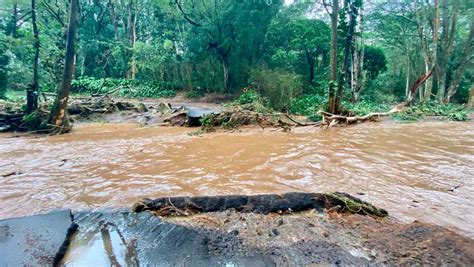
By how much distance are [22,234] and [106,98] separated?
12.3 m

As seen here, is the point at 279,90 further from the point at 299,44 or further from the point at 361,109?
the point at 299,44

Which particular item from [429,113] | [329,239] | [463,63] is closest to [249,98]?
[429,113]

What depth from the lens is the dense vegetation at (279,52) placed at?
14.9 meters

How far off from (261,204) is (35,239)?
2031 mm

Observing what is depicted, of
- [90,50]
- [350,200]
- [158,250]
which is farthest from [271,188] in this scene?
[90,50]

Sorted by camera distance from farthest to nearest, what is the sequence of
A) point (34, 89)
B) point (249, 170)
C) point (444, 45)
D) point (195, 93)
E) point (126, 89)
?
point (126, 89)
point (195, 93)
point (444, 45)
point (34, 89)
point (249, 170)

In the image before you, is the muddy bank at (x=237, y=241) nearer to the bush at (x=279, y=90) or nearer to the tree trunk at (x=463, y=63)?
the bush at (x=279, y=90)

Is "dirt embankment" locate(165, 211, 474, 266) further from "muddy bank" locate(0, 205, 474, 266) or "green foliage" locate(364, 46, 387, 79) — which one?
"green foliage" locate(364, 46, 387, 79)

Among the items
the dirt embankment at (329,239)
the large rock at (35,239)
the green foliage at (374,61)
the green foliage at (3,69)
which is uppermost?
the green foliage at (374,61)

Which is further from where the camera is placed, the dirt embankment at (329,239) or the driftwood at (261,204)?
the driftwood at (261,204)

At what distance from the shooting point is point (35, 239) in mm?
2428

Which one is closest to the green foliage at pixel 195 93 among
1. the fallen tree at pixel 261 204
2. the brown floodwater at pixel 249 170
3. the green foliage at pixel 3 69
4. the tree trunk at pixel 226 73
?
the tree trunk at pixel 226 73

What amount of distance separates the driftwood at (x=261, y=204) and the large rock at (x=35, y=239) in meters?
0.69

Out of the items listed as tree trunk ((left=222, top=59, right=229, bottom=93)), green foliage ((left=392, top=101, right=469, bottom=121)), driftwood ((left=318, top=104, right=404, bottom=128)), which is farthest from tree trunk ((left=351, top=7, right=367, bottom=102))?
tree trunk ((left=222, top=59, right=229, bottom=93))
